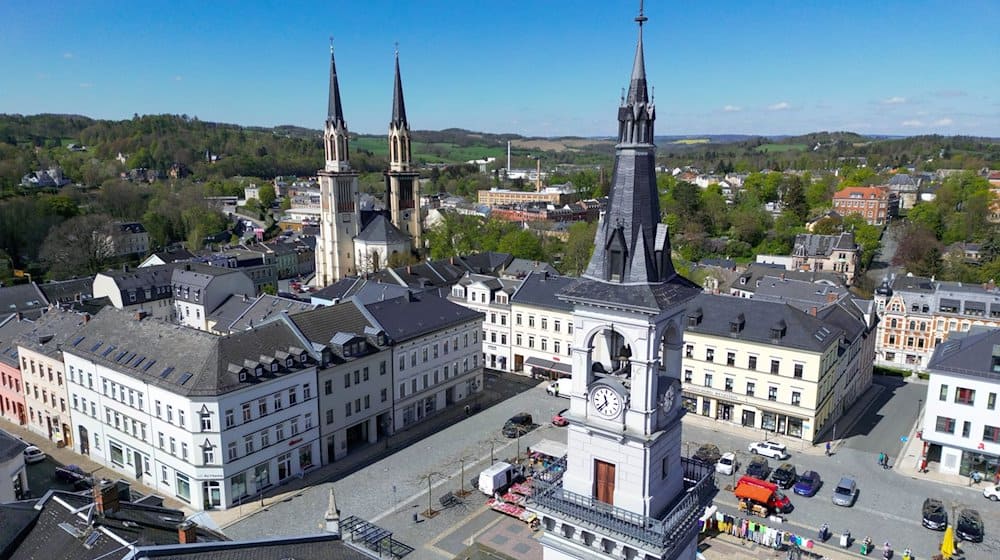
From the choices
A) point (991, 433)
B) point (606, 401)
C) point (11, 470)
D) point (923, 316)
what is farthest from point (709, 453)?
point (11, 470)

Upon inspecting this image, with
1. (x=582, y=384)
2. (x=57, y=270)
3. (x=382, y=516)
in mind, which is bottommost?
(x=382, y=516)

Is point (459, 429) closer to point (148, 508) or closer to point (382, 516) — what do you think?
point (382, 516)

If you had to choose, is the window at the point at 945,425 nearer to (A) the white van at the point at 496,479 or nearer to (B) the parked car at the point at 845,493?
(B) the parked car at the point at 845,493

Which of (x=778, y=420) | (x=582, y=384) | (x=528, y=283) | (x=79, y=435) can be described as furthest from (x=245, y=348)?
(x=778, y=420)

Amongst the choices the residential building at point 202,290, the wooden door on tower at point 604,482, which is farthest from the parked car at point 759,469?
the residential building at point 202,290

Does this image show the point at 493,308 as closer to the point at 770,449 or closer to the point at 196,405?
the point at 770,449

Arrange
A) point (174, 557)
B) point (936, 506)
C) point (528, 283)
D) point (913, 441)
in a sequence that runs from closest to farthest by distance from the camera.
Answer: point (174, 557), point (936, 506), point (913, 441), point (528, 283)
